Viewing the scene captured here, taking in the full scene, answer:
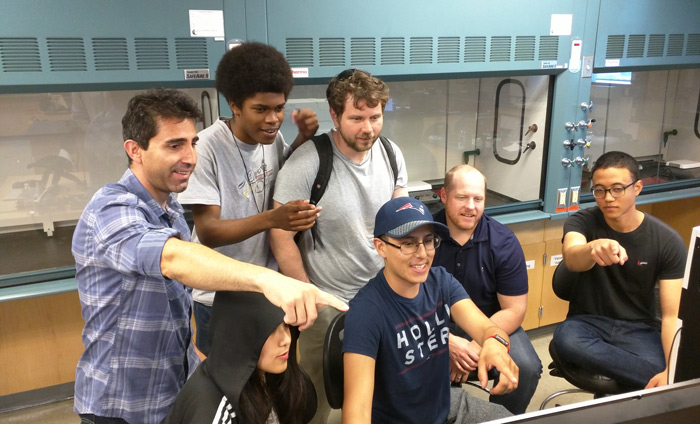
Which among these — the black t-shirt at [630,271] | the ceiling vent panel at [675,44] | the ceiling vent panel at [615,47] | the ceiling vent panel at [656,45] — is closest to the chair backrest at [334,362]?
the black t-shirt at [630,271]

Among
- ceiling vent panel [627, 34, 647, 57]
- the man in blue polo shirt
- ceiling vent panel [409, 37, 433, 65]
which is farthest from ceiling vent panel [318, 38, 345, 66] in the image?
ceiling vent panel [627, 34, 647, 57]

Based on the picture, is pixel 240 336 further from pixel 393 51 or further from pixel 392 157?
pixel 393 51

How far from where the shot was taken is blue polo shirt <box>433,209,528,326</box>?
2.26m

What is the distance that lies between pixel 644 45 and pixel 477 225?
6.34ft

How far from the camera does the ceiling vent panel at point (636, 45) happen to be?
3.27 meters

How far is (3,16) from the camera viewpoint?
2.08 metres

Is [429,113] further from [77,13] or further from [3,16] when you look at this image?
[3,16]

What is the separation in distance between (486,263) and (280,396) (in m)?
1.11

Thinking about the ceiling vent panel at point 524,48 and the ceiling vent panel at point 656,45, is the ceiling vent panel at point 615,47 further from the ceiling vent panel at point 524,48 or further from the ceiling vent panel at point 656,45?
the ceiling vent panel at point 524,48

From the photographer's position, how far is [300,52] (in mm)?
2555

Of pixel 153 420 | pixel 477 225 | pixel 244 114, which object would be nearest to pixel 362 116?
pixel 244 114

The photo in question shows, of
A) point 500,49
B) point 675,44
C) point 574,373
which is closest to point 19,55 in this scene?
point 500,49

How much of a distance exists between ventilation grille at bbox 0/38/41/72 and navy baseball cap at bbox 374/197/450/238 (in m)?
1.54

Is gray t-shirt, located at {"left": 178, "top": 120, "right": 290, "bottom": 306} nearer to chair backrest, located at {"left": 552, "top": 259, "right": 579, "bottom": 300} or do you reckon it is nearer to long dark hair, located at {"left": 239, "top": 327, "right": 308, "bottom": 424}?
long dark hair, located at {"left": 239, "top": 327, "right": 308, "bottom": 424}
